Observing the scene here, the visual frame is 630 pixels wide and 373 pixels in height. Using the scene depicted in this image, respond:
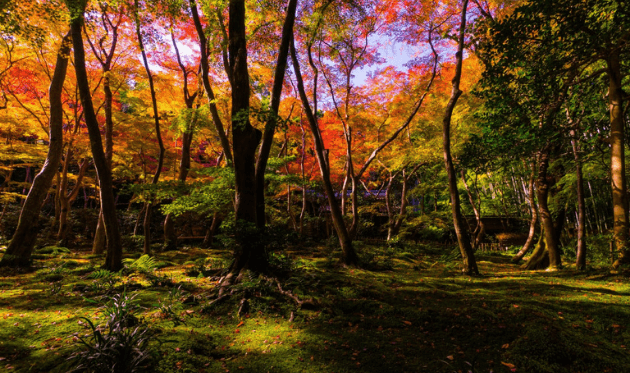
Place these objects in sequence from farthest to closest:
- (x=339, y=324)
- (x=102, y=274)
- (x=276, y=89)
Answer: (x=276, y=89), (x=102, y=274), (x=339, y=324)

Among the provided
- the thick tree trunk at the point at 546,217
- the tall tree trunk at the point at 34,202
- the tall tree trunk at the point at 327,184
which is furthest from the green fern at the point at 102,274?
the thick tree trunk at the point at 546,217

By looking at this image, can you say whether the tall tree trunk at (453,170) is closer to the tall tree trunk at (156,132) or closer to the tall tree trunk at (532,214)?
the tall tree trunk at (532,214)

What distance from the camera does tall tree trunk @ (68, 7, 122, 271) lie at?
6375mm

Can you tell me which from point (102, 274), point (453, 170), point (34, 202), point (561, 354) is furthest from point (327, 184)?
point (34, 202)

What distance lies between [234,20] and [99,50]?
6.80 meters

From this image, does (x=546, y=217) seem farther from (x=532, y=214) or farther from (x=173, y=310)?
(x=173, y=310)

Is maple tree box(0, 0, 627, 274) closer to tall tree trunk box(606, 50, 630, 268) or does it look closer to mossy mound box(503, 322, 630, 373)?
tall tree trunk box(606, 50, 630, 268)

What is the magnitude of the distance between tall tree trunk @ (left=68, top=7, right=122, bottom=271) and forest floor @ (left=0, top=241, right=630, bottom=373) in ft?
2.51

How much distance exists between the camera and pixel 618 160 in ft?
19.2

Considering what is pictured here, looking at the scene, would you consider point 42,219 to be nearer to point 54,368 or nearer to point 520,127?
point 54,368

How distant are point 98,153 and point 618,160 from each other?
1093cm

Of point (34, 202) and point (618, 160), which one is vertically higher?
point (618, 160)

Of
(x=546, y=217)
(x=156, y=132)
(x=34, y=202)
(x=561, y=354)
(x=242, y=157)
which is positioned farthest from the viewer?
(x=156, y=132)

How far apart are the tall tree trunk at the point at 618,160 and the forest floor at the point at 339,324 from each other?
2.79ft
